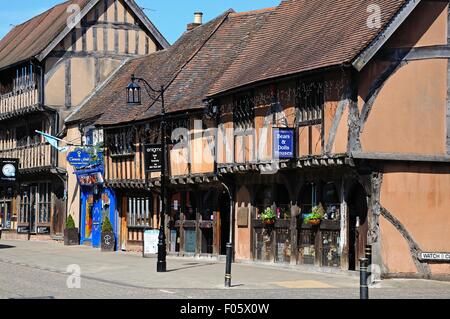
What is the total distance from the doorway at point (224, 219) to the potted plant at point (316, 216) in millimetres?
6138

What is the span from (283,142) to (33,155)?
75.3 feet

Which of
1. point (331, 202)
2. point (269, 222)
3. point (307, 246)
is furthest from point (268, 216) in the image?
point (331, 202)

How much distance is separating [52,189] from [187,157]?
1456 cm

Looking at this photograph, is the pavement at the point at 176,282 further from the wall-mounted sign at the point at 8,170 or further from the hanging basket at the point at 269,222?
the wall-mounted sign at the point at 8,170

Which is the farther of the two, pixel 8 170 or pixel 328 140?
pixel 8 170

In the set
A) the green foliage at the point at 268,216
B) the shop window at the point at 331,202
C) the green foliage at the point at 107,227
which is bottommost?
the green foliage at the point at 107,227

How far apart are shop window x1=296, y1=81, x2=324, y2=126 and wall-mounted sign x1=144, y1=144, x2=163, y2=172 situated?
5.99 metres

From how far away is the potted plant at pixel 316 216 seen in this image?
80.8 feet

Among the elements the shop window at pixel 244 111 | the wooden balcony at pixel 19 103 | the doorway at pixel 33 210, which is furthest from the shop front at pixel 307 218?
the doorway at pixel 33 210

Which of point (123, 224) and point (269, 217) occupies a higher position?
point (269, 217)

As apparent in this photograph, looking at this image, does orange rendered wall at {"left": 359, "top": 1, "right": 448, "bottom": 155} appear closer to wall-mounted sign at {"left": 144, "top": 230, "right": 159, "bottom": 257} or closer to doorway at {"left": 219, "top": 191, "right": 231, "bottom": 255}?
doorway at {"left": 219, "top": 191, "right": 231, "bottom": 255}

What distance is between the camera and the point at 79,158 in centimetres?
3772

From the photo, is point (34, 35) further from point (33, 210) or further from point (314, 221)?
point (314, 221)

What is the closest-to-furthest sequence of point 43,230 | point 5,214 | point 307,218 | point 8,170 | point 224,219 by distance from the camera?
point 307,218, point 224,219, point 8,170, point 43,230, point 5,214
